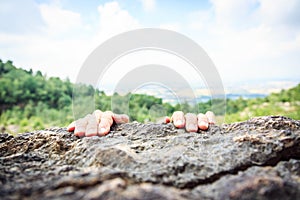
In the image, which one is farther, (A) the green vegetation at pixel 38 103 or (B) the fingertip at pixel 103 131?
(A) the green vegetation at pixel 38 103

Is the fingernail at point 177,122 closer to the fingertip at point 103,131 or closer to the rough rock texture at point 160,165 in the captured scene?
the rough rock texture at point 160,165

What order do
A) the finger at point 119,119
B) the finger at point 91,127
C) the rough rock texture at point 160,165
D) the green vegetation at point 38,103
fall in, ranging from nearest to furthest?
the rough rock texture at point 160,165 → the finger at point 91,127 → the finger at point 119,119 → the green vegetation at point 38,103

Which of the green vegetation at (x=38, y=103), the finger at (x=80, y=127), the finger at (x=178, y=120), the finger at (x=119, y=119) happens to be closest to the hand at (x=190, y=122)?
the finger at (x=178, y=120)

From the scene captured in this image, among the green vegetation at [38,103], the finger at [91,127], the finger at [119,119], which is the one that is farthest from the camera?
the green vegetation at [38,103]

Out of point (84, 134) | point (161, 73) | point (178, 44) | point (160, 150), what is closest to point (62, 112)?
point (161, 73)

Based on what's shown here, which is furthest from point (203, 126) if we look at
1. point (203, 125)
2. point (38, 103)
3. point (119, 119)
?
point (38, 103)

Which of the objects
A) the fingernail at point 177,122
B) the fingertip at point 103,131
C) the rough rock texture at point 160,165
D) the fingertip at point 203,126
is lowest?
the rough rock texture at point 160,165

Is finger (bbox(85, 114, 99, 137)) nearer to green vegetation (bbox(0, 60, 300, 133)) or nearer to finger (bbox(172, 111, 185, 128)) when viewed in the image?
finger (bbox(172, 111, 185, 128))
